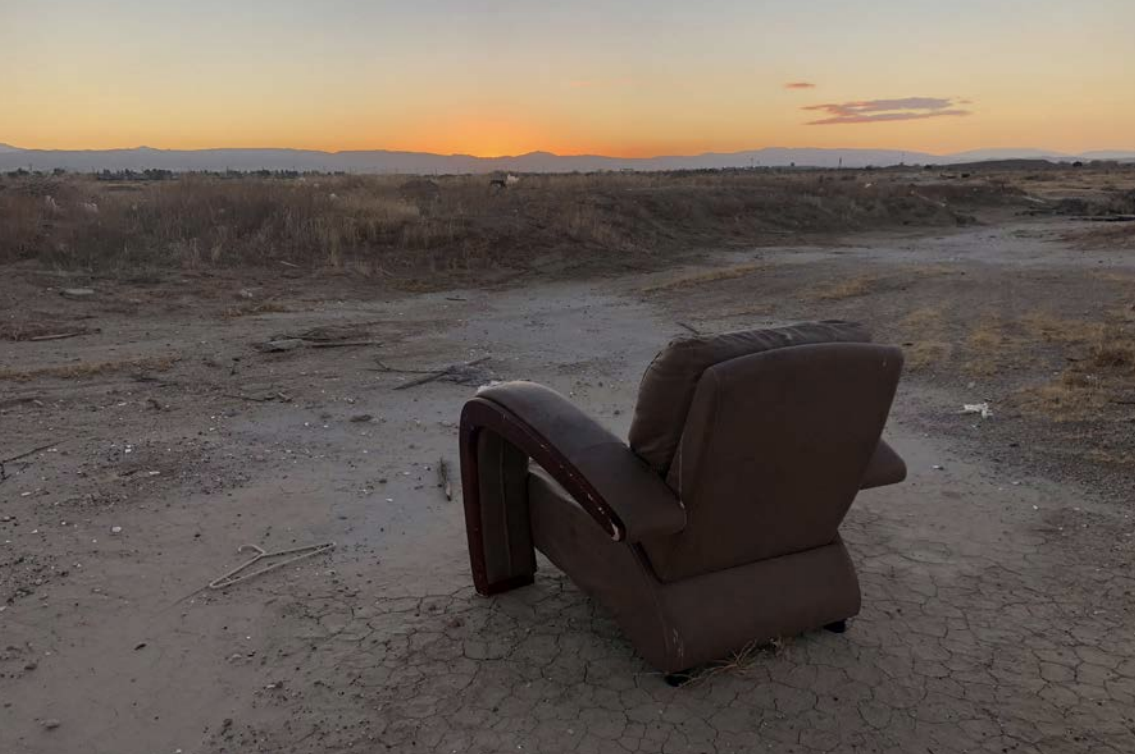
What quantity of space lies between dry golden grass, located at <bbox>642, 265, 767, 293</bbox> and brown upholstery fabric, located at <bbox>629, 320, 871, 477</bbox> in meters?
11.2

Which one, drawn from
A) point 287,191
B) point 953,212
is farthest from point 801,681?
point 953,212

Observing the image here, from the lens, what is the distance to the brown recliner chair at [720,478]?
2.67 m

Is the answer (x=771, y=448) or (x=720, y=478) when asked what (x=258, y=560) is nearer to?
(x=720, y=478)

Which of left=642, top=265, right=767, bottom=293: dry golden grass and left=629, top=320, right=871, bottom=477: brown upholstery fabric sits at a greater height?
left=629, top=320, right=871, bottom=477: brown upholstery fabric

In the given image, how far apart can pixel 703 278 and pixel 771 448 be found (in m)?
12.3

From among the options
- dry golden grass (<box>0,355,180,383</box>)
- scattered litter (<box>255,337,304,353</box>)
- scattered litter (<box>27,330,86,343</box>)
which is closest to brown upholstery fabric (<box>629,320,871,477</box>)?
dry golden grass (<box>0,355,180,383</box>)

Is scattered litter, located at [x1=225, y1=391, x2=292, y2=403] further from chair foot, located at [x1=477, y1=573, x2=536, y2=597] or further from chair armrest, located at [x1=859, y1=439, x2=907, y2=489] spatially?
chair armrest, located at [x1=859, y1=439, x2=907, y2=489]

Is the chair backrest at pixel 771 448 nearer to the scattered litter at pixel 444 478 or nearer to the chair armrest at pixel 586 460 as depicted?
the chair armrest at pixel 586 460

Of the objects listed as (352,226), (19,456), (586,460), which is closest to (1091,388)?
(586,460)

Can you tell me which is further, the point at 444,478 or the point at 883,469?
the point at 444,478

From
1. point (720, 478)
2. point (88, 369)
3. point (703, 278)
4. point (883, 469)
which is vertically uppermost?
point (720, 478)

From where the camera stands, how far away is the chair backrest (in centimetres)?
265

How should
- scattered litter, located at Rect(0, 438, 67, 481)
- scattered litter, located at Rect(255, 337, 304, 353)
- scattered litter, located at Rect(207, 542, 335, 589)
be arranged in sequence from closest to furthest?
scattered litter, located at Rect(207, 542, 335, 589) → scattered litter, located at Rect(0, 438, 67, 481) → scattered litter, located at Rect(255, 337, 304, 353)

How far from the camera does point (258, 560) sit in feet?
14.0
